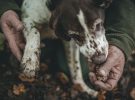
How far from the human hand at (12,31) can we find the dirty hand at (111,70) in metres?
0.55

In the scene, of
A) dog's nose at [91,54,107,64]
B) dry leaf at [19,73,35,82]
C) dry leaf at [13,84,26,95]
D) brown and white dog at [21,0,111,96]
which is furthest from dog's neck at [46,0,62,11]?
dry leaf at [13,84,26,95]

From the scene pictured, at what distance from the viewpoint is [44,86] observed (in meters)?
3.86

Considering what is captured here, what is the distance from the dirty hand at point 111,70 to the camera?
3221mm

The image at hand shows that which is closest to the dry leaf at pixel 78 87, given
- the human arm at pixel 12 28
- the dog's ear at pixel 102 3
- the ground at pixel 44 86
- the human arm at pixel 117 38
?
the ground at pixel 44 86

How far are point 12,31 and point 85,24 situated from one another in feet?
2.01

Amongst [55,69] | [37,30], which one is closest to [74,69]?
[55,69]

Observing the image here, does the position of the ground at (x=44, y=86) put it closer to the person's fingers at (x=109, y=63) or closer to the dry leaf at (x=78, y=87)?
the dry leaf at (x=78, y=87)

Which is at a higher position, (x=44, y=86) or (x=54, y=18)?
(x=54, y=18)

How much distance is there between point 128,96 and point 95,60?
0.81 metres

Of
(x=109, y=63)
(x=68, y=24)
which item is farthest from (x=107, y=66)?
(x=68, y=24)

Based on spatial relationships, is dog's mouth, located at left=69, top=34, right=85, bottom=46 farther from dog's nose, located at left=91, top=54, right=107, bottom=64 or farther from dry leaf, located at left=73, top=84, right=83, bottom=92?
dry leaf, located at left=73, top=84, right=83, bottom=92

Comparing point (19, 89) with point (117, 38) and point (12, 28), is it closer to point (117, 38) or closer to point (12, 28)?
point (12, 28)

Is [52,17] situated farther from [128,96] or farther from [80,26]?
[128,96]

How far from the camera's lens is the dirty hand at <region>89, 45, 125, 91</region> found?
322 centimetres
